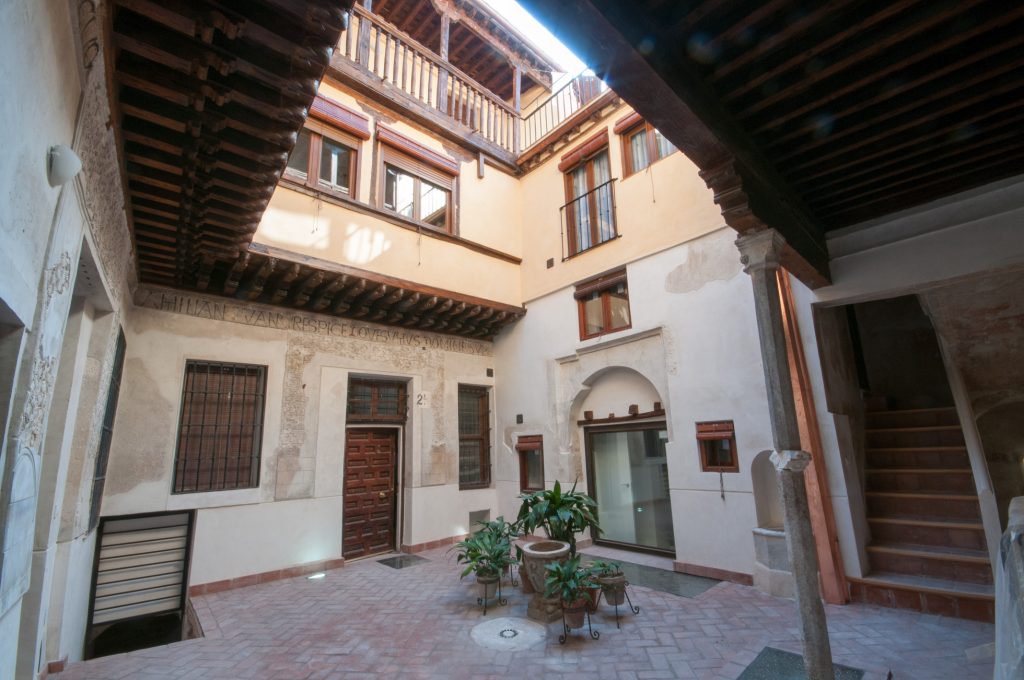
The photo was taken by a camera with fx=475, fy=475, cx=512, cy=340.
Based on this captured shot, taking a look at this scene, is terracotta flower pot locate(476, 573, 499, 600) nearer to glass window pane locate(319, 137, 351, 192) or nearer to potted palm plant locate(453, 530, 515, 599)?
potted palm plant locate(453, 530, 515, 599)

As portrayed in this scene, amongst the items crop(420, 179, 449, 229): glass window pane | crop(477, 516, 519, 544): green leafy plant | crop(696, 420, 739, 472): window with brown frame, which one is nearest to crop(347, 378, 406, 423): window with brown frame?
crop(420, 179, 449, 229): glass window pane

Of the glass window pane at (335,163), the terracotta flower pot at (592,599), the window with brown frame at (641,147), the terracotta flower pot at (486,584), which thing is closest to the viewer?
the terracotta flower pot at (592,599)

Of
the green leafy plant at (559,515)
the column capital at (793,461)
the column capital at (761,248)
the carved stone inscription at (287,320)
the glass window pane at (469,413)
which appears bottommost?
the green leafy plant at (559,515)

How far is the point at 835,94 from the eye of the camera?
9.66 ft

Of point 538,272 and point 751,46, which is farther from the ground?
point 538,272

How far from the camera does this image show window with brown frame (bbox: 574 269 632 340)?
7.54 meters

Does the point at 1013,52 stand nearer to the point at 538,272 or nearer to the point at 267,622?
the point at 538,272

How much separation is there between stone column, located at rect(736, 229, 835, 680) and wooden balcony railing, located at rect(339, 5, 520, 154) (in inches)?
266

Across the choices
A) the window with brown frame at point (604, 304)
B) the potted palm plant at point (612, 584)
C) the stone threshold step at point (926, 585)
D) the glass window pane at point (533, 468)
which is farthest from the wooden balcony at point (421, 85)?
the stone threshold step at point (926, 585)

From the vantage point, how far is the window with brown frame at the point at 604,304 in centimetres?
754

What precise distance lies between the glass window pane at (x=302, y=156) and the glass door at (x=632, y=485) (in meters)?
6.08

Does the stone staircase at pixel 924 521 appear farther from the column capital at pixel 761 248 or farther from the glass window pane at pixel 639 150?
the glass window pane at pixel 639 150

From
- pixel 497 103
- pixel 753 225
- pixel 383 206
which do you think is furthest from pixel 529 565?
pixel 497 103

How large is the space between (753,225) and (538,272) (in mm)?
5612
